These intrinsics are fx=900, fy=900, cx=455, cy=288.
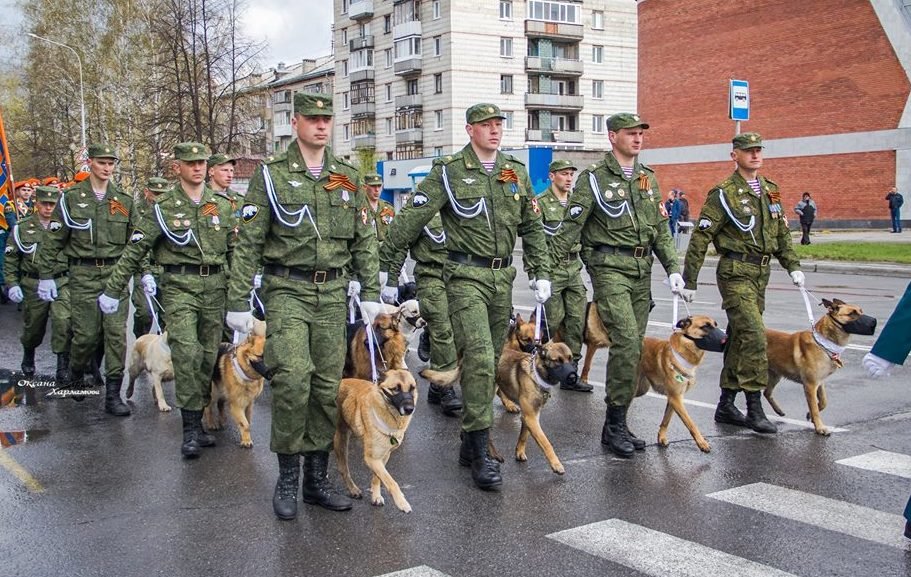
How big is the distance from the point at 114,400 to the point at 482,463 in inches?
165

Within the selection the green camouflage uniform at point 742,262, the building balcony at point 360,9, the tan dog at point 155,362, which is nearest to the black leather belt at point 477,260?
the green camouflage uniform at point 742,262

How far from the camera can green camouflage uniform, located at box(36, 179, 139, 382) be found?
8695 mm

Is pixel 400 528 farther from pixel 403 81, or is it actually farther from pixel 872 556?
pixel 403 81

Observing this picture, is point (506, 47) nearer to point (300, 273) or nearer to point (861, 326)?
point (861, 326)

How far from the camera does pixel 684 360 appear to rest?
680 centimetres

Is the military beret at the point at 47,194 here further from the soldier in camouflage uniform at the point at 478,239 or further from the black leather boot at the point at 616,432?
the black leather boot at the point at 616,432

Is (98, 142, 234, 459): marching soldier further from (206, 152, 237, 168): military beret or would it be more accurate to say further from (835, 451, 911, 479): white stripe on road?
(835, 451, 911, 479): white stripe on road

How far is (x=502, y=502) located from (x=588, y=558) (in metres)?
1.06

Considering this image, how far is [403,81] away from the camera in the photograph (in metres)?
70.1

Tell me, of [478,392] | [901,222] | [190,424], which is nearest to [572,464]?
[478,392]

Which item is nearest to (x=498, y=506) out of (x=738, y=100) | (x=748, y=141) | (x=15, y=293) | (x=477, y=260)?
(x=477, y=260)

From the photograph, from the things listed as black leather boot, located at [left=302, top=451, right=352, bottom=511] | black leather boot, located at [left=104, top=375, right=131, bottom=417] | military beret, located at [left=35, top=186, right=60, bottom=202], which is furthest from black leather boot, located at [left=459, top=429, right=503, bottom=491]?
military beret, located at [left=35, top=186, right=60, bottom=202]

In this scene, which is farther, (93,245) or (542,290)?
(93,245)

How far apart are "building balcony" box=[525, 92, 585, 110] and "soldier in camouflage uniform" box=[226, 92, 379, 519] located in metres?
63.8
